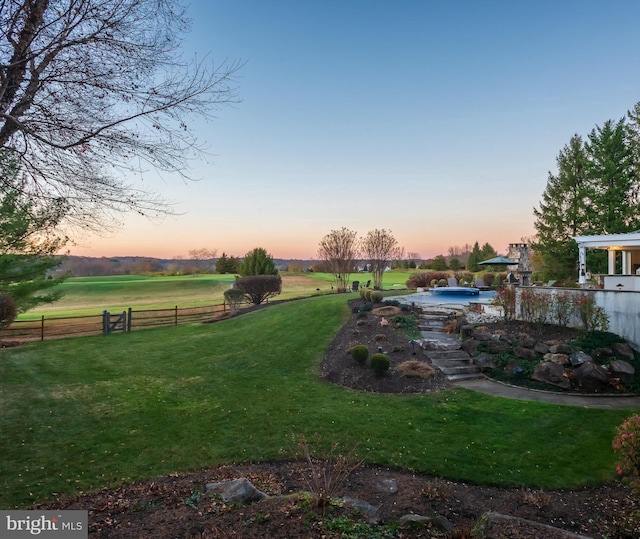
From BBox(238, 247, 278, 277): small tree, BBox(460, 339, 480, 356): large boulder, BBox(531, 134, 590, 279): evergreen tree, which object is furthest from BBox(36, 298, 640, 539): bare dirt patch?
BBox(531, 134, 590, 279): evergreen tree

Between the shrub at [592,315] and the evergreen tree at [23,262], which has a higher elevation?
the evergreen tree at [23,262]

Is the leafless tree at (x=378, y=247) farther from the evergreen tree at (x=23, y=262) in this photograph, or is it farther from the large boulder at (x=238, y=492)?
the large boulder at (x=238, y=492)

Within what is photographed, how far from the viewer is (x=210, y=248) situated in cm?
5438

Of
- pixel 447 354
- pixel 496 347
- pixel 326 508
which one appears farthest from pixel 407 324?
pixel 326 508

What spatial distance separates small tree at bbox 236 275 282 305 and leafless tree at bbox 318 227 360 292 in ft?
13.2

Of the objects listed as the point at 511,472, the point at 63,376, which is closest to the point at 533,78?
the point at 511,472

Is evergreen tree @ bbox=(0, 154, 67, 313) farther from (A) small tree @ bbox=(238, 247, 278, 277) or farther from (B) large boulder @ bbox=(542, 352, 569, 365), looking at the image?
(A) small tree @ bbox=(238, 247, 278, 277)

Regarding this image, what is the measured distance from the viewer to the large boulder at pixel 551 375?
7.52 meters

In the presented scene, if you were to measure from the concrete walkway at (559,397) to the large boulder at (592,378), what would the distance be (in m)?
0.27

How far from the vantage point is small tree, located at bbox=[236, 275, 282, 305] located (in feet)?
69.3

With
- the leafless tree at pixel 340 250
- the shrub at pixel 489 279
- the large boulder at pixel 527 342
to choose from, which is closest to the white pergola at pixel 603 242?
the large boulder at pixel 527 342

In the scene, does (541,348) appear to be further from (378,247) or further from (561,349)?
(378,247)

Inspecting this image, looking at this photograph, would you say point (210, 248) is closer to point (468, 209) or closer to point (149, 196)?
point (468, 209)

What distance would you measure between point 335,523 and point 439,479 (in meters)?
2.19
